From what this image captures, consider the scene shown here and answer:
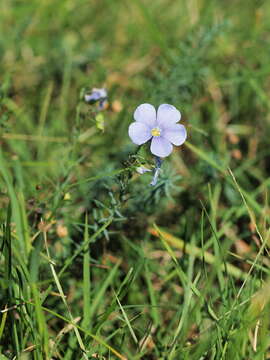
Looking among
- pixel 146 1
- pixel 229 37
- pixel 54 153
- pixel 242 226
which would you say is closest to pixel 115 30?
pixel 146 1

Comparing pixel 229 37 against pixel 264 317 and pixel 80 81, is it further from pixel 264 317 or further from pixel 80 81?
pixel 264 317

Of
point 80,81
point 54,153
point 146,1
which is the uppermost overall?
point 146,1

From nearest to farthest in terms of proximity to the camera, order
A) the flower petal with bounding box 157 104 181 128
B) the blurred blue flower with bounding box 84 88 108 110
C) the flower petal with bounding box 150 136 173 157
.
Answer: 1. the flower petal with bounding box 150 136 173 157
2. the flower petal with bounding box 157 104 181 128
3. the blurred blue flower with bounding box 84 88 108 110

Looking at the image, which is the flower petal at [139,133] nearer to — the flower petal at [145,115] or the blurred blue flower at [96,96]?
the flower petal at [145,115]

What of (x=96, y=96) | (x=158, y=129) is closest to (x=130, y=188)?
(x=96, y=96)

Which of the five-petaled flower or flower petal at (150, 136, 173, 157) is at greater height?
the five-petaled flower

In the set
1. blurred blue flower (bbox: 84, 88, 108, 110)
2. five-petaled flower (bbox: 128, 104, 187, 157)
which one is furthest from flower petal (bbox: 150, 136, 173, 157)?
blurred blue flower (bbox: 84, 88, 108, 110)

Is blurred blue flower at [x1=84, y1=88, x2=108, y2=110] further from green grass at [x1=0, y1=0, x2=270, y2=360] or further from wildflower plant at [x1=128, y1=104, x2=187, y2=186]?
wildflower plant at [x1=128, y1=104, x2=187, y2=186]
